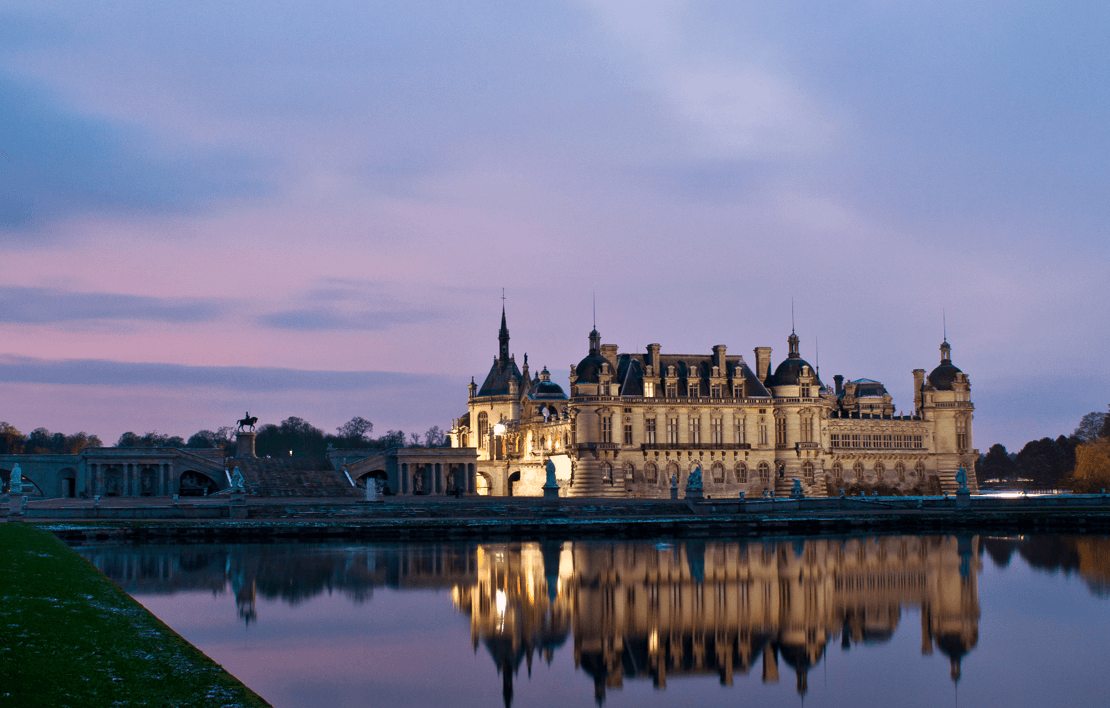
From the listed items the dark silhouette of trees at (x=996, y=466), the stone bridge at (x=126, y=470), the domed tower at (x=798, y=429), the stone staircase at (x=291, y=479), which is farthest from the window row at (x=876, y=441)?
the dark silhouette of trees at (x=996, y=466)

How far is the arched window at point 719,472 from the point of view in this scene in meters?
88.6

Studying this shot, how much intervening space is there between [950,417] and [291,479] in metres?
56.1

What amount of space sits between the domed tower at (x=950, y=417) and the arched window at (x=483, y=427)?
46.0m

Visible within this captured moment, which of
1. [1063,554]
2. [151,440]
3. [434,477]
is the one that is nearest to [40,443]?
[151,440]

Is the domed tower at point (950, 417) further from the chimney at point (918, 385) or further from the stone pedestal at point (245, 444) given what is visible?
the stone pedestal at point (245, 444)

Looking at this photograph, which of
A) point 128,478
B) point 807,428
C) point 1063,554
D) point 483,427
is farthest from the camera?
point 483,427

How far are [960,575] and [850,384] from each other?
78.0m

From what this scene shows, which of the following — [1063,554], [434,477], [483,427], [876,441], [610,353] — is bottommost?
[1063,554]

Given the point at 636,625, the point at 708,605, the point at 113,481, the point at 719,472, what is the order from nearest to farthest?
1. the point at 636,625
2. the point at 708,605
3. the point at 113,481
4. the point at 719,472

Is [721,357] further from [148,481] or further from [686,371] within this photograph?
[148,481]

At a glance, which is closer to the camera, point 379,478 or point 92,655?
point 92,655

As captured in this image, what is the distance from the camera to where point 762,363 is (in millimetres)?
94375

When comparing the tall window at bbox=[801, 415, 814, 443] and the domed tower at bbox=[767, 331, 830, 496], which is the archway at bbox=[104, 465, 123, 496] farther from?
the tall window at bbox=[801, 415, 814, 443]

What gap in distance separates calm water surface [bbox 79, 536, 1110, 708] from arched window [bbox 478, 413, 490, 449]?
266 ft
